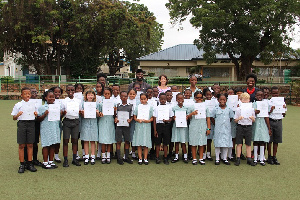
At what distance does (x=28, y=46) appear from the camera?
26.0 metres

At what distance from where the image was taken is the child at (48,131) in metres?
5.61

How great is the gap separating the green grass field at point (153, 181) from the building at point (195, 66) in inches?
1120

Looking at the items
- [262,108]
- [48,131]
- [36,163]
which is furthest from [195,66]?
[48,131]

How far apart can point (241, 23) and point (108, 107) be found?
16524 millimetres

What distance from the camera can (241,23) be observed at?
20.2 meters

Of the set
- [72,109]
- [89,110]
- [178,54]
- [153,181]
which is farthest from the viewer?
[178,54]

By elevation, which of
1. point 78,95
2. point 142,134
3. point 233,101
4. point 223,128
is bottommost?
point 142,134

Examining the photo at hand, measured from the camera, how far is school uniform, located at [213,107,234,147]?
6.05 meters

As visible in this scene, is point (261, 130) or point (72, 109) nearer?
point (72, 109)

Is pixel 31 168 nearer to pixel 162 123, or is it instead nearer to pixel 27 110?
pixel 27 110

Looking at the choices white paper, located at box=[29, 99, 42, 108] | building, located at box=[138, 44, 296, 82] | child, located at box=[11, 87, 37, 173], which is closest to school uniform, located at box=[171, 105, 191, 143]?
white paper, located at box=[29, 99, 42, 108]

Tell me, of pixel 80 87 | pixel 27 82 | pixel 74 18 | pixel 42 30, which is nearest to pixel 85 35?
pixel 74 18

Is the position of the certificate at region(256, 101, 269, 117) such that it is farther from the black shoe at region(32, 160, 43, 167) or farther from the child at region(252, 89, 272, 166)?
the black shoe at region(32, 160, 43, 167)

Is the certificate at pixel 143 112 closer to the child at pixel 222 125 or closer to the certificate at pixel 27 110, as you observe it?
the child at pixel 222 125
